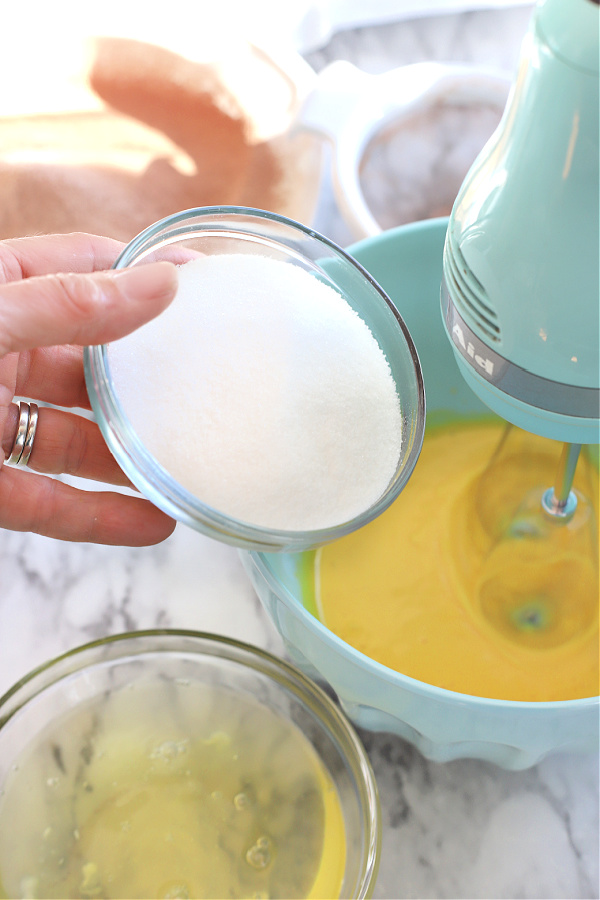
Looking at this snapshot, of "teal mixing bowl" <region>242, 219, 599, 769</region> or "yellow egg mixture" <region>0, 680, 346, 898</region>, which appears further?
"yellow egg mixture" <region>0, 680, 346, 898</region>

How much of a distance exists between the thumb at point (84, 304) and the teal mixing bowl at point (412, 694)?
0.50 feet

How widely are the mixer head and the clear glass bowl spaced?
0.27 m

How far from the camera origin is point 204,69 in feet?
2.80

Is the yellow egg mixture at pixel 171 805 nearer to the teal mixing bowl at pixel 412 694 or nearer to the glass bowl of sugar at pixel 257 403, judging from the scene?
the teal mixing bowl at pixel 412 694

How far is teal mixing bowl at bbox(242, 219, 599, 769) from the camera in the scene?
1.52 feet

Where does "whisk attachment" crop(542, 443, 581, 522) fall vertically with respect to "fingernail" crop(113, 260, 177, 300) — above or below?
below

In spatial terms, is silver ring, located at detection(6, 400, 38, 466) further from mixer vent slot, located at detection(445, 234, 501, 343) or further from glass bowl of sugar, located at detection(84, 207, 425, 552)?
mixer vent slot, located at detection(445, 234, 501, 343)

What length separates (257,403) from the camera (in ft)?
1.63

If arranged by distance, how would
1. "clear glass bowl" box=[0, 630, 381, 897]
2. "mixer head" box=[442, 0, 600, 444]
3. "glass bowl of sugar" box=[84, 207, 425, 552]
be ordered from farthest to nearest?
"clear glass bowl" box=[0, 630, 381, 897], "glass bowl of sugar" box=[84, 207, 425, 552], "mixer head" box=[442, 0, 600, 444]

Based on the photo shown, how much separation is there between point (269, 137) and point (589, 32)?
51 cm

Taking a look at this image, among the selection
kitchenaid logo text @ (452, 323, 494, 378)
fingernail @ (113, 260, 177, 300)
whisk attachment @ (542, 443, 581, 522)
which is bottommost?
whisk attachment @ (542, 443, 581, 522)

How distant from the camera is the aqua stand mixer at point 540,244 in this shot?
1.20ft

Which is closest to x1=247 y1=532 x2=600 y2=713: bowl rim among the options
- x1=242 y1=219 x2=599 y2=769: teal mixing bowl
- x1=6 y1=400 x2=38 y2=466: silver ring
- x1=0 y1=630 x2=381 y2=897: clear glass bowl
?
x1=242 y1=219 x2=599 y2=769: teal mixing bowl

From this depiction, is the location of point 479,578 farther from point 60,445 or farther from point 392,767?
point 60,445
